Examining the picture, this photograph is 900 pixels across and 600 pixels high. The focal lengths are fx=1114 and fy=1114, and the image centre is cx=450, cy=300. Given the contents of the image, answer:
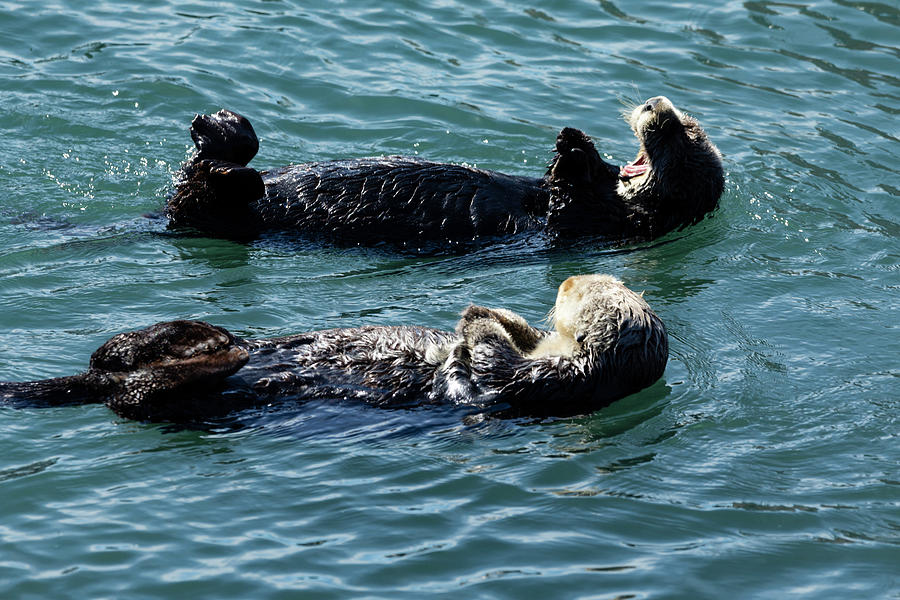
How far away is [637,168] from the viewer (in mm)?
7145

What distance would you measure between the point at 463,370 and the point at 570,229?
7.79 ft

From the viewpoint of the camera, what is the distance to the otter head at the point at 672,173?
6.77 m

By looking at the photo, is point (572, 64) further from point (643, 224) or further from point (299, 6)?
point (643, 224)

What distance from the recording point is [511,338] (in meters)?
4.95

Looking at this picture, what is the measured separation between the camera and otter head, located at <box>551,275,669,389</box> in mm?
4703

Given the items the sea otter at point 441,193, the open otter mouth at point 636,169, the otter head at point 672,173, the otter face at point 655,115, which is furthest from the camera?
the open otter mouth at point 636,169

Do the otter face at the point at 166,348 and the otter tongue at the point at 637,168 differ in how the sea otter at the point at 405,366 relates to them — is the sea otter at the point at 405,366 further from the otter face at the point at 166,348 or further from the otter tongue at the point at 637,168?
the otter tongue at the point at 637,168

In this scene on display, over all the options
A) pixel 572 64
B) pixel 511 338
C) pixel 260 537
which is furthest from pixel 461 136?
pixel 260 537

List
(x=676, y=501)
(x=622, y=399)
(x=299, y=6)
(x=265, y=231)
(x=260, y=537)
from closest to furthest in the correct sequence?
(x=260, y=537) → (x=676, y=501) → (x=622, y=399) → (x=265, y=231) → (x=299, y=6)

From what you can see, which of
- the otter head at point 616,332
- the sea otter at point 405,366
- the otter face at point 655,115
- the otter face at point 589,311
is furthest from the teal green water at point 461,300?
the otter face at point 655,115

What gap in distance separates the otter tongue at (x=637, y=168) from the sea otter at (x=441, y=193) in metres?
0.10

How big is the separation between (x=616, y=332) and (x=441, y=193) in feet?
7.09

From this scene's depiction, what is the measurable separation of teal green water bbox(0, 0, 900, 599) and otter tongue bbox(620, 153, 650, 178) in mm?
553

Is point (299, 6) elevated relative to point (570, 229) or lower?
elevated
